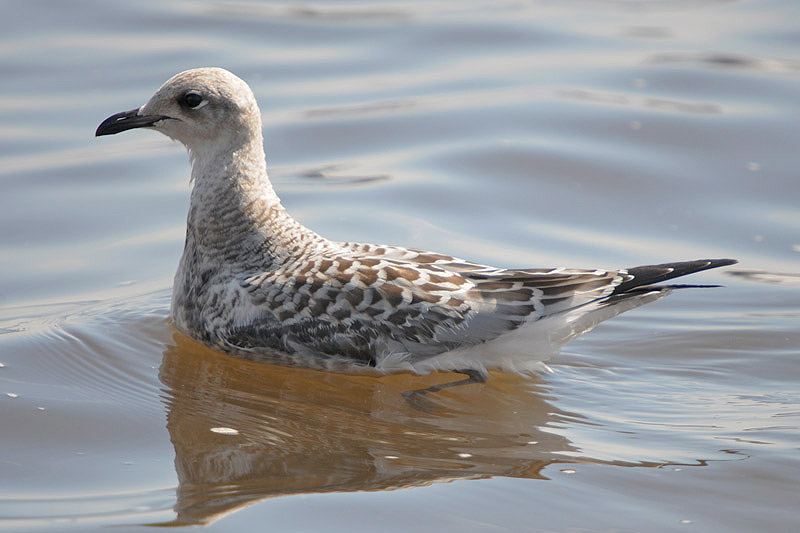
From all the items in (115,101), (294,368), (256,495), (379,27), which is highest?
(379,27)

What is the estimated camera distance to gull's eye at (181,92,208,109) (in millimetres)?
7094

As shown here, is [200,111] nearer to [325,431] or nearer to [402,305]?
[402,305]

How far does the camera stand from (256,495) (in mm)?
5516

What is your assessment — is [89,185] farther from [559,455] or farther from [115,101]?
Result: [559,455]

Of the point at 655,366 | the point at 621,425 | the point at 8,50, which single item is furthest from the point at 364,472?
the point at 8,50

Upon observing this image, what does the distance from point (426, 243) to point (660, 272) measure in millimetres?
2998

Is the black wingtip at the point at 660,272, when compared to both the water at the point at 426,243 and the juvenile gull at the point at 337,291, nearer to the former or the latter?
the juvenile gull at the point at 337,291

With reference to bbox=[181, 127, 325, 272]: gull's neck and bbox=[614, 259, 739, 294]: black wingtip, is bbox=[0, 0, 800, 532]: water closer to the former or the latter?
bbox=[181, 127, 325, 272]: gull's neck

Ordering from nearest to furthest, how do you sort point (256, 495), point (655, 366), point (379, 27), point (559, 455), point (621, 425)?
point (256, 495), point (559, 455), point (621, 425), point (655, 366), point (379, 27)

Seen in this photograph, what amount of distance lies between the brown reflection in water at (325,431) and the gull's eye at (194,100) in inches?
62.9

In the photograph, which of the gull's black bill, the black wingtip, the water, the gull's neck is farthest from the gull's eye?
the black wingtip

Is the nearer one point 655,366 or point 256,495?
point 256,495

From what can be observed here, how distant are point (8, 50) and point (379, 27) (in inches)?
177

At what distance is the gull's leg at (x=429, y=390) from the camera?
6.64 m
